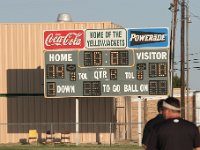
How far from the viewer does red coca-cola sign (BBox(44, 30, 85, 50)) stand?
38.0 m

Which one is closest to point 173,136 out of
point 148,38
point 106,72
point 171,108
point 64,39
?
point 171,108

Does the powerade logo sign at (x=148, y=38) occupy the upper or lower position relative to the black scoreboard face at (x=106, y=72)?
upper

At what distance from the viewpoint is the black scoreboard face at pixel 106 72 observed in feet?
119

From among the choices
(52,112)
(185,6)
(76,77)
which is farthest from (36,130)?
(185,6)

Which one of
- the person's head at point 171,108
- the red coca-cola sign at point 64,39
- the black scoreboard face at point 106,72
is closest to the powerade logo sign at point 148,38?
the black scoreboard face at point 106,72

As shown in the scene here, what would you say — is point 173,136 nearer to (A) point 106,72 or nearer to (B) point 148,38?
(A) point 106,72

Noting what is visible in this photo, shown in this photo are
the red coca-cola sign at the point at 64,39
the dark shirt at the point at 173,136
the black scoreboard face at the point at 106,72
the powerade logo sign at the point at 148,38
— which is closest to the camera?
the dark shirt at the point at 173,136

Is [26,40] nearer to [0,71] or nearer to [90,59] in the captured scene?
[0,71]

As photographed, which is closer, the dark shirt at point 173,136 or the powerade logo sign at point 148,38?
the dark shirt at point 173,136

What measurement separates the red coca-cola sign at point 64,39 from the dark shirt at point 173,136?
28.4m

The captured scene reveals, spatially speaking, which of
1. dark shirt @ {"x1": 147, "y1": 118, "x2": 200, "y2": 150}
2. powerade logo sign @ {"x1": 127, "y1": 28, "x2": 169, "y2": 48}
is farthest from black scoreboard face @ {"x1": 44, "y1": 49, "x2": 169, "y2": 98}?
dark shirt @ {"x1": 147, "y1": 118, "x2": 200, "y2": 150}

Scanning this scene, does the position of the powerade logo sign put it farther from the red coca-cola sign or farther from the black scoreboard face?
the red coca-cola sign

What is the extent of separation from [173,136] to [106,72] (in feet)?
90.1

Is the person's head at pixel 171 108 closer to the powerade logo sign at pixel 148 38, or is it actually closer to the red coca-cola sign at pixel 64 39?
the powerade logo sign at pixel 148 38
